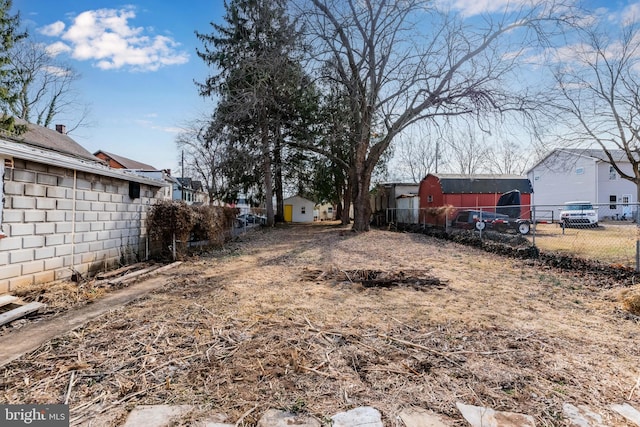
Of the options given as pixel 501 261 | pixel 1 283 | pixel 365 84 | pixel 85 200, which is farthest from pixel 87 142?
pixel 501 261

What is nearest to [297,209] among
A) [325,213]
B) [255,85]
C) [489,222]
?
[325,213]

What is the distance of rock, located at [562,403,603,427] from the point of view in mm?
1969

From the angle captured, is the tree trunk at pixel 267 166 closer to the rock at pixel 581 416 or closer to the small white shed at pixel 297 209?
the rock at pixel 581 416

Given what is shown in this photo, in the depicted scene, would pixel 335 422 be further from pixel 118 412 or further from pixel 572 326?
pixel 572 326

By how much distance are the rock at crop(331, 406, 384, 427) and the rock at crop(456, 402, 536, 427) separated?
1.76 ft

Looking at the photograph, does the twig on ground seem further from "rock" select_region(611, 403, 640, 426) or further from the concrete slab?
"rock" select_region(611, 403, 640, 426)

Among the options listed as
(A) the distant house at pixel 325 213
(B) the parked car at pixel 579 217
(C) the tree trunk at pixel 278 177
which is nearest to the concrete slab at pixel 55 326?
(C) the tree trunk at pixel 278 177

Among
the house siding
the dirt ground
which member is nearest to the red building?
the house siding

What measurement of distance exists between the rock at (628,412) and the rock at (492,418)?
59 cm

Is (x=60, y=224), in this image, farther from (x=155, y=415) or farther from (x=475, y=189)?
(x=475, y=189)

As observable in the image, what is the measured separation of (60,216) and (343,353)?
5247mm

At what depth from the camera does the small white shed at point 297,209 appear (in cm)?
3762

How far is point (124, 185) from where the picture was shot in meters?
7.34

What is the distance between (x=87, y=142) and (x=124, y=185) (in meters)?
24.5
